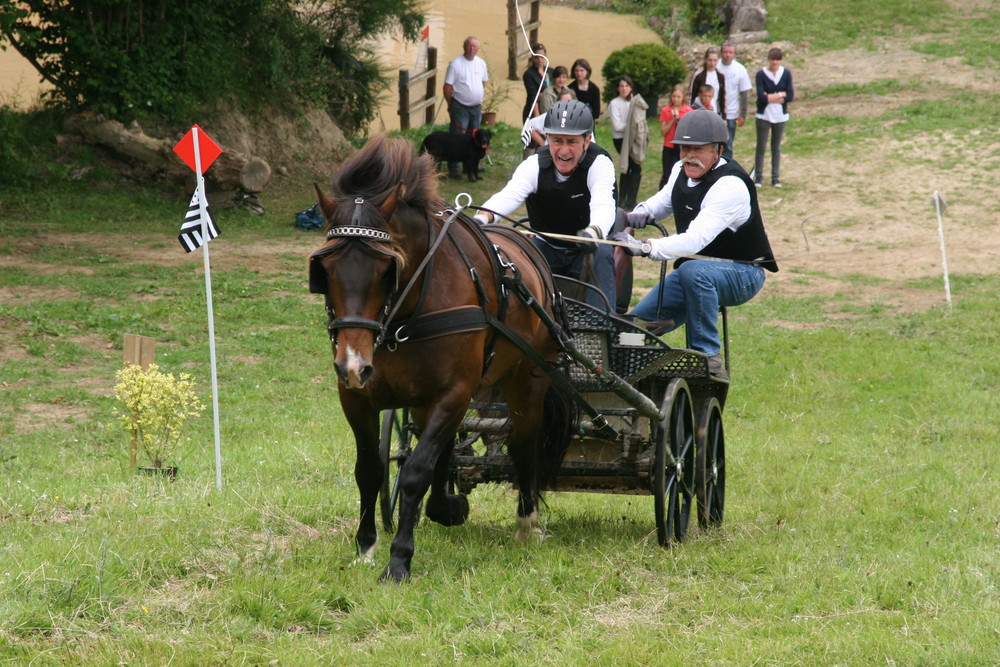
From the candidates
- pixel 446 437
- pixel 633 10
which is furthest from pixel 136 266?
pixel 633 10

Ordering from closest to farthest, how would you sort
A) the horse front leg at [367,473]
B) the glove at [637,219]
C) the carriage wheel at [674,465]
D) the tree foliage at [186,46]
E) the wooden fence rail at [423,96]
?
the horse front leg at [367,473] → the carriage wheel at [674,465] → the glove at [637,219] → the tree foliage at [186,46] → the wooden fence rail at [423,96]

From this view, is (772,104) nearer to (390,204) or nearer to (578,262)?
(578,262)

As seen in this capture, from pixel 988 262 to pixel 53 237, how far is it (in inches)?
475

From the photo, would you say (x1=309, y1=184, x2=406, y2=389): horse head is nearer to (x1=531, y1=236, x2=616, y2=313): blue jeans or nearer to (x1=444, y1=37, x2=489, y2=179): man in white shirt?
(x1=531, y1=236, x2=616, y2=313): blue jeans

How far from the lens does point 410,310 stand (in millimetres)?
4805

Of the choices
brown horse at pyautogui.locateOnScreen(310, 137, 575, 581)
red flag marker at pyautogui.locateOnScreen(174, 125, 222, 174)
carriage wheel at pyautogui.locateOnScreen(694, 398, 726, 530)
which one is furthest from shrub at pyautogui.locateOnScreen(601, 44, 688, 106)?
brown horse at pyautogui.locateOnScreen(310, 137, 575, 581)

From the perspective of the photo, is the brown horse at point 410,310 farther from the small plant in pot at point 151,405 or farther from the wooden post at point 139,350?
the wooden post at point 139,350

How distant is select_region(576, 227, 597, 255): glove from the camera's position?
20.3 ft

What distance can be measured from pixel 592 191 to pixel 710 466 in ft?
5.62

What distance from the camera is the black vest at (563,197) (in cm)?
671

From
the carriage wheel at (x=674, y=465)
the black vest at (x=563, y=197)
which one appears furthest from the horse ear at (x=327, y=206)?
the black vest at (x=563, y=197)

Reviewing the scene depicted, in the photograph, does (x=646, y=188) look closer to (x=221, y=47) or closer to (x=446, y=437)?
(x=221, y=47)

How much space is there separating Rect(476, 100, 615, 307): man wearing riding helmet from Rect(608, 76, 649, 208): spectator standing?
10296 mm

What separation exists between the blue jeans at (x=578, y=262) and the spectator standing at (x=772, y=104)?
12285 millimetres
